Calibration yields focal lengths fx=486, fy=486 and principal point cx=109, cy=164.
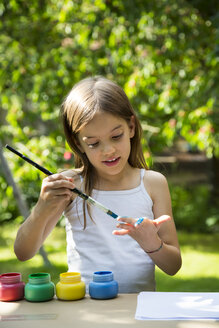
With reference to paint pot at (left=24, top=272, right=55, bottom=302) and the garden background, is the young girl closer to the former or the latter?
paint pot at (left=24, top=272, right=55, bottom=302)

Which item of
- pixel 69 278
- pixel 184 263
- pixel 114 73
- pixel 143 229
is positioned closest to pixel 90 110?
pixel 143 229

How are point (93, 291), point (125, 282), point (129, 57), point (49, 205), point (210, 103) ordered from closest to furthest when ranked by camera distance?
point (93, 291) < point (49, 205) < point (125, 282) < point (210, 103) < point (129, 57)

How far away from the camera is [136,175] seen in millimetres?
1979

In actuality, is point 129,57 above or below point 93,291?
above

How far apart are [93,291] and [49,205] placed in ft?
1.18

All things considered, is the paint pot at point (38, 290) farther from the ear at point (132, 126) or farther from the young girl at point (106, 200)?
the ear at point (132, 126)

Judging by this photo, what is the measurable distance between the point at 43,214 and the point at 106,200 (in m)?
0.32

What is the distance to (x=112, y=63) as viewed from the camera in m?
5.67

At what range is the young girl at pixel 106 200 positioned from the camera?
5.59 feet

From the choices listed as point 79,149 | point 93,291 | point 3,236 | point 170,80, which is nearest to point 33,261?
point 3,236

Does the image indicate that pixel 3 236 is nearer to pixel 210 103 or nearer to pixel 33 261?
pixel 33 261

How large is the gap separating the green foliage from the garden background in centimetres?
1

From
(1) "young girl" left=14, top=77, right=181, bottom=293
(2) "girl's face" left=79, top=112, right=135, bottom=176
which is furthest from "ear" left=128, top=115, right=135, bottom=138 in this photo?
(2) "girl's face" left=79, top=112, right=135, bottom=176

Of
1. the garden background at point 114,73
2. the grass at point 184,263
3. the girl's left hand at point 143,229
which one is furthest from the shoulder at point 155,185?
the grass at point 184,263
